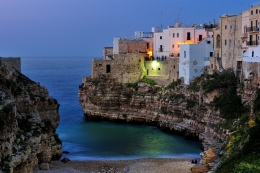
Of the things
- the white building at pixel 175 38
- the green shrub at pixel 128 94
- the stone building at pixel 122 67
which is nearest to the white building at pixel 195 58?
the white building at pixel 175 38

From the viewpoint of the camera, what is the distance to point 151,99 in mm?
51094

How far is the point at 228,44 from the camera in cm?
4547

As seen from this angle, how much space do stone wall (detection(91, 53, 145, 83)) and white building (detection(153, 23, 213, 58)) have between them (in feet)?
16.2

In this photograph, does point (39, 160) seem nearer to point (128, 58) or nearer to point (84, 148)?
point (84, 148)

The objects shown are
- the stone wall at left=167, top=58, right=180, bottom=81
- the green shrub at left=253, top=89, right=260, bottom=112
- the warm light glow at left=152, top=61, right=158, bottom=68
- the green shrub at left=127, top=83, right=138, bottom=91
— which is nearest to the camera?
the green shrub at left=253, top=89, right=260, bottom=112

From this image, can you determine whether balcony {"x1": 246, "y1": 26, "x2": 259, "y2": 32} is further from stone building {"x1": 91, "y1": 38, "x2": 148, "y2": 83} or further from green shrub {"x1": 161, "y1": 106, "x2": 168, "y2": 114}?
stone building {"x1": 91, "y1": 38, "x2": 148, "y2": 83}

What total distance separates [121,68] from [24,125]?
2780 centimetres

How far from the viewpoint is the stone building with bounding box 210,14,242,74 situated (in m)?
43.6

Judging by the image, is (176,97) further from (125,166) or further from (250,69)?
(125,166)

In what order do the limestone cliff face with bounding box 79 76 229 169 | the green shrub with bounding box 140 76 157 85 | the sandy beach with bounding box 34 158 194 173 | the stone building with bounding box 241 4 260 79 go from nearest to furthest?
the sandy beach with bounding box 34 158 194 173 → the stone building with bounding box 241 4 260 79 → the limestone cliff face with bounding box 79 76 229 169 → the green shrub with bounding box 140 76 157 85

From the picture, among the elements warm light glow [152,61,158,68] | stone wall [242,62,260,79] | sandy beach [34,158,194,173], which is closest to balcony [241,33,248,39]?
stone wall [242,62,260,79]

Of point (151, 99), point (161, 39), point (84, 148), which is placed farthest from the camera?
point (161, 39)

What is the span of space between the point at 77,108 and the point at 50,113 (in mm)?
29533

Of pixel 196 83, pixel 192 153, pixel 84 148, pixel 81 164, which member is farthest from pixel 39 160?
pixel 196 83
